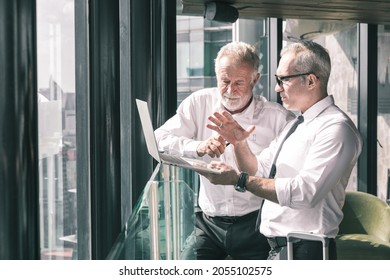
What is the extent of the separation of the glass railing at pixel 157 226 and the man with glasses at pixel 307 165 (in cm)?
20

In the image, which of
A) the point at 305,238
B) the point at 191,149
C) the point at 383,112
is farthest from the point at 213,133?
the point at 383,112

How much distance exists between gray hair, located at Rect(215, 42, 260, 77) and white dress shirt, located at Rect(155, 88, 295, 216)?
0.17 metres

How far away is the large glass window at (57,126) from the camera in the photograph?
2445 millimetres

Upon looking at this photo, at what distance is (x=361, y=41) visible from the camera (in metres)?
6.28

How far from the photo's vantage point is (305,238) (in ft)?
8.13

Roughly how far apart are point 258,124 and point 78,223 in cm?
90

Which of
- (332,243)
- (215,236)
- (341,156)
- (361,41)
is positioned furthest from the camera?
(361,41)

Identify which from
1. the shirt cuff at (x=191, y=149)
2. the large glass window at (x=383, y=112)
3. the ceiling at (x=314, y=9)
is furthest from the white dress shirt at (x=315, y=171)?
the large glass window at (x=383, y=112)

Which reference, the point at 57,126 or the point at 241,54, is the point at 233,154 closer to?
the point at 241,54

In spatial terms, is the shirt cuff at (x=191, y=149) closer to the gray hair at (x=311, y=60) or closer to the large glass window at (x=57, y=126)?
the large glass window at (x=57, y=126)

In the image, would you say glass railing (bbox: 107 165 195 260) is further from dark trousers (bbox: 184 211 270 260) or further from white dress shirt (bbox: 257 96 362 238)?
dark trousers (bbox: 184 211 270 260)

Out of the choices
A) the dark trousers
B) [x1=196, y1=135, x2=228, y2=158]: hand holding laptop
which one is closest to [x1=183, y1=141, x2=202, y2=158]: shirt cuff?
[x1=196, y1=135, x2=228, y2=158]: hand holding laptop

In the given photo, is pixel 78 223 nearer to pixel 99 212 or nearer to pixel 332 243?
pixel 99 212
